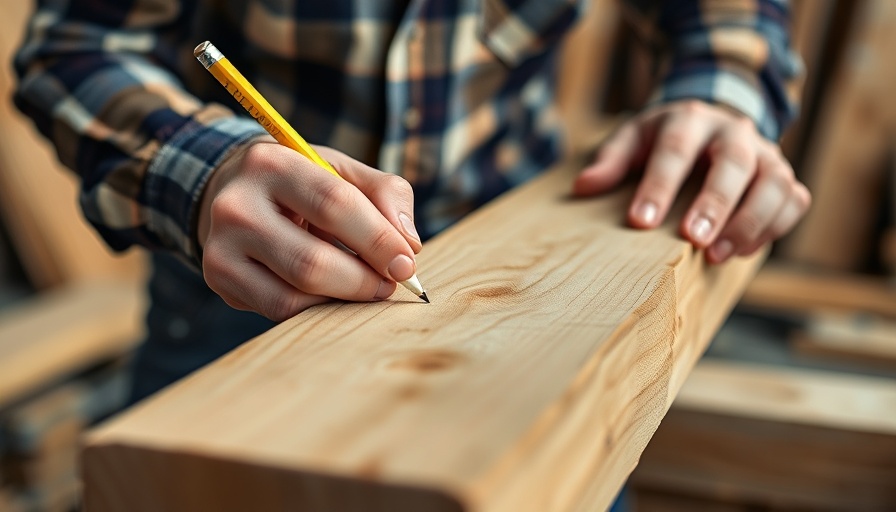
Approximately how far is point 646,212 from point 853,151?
5.88 feet

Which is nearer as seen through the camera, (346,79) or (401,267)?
(401,267)

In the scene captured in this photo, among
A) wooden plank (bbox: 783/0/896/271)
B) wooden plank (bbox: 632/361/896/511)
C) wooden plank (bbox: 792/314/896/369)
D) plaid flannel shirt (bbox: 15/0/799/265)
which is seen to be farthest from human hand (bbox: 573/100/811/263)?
wooden plank (bbox: 783/0/896/271)

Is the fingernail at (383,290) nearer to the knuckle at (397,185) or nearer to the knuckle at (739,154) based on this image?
the knuckle at (397,185)

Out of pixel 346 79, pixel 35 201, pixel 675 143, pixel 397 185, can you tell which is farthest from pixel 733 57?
pixel 35 201

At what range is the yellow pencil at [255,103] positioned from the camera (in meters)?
0.72

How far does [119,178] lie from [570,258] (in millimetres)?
455

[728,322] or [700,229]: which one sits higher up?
[700,229]

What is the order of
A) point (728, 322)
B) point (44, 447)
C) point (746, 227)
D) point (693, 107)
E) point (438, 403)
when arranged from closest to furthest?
1. point (438, 403)
2. point (746, 227)
3. point (693, 107)
4. point (44, 447)
5. point (728, 322)

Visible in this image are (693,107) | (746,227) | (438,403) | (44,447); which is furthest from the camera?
(44,447)

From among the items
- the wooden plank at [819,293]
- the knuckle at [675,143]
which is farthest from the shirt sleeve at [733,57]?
A: the wooden plank at [819,293]

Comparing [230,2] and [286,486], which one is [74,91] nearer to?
[230,2]

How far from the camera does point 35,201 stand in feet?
8.01

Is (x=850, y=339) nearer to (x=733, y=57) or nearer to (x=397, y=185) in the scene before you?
(x=733, y=57)

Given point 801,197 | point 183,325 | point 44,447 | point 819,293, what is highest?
point 801,197
